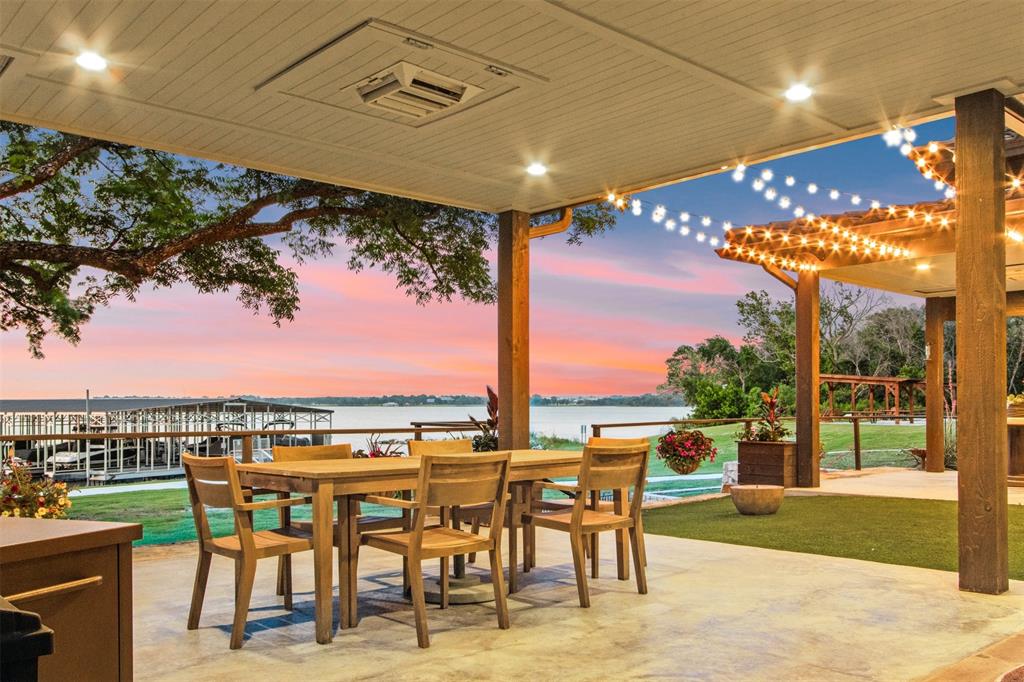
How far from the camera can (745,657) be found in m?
3.72

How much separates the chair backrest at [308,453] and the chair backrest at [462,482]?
1.25 metres

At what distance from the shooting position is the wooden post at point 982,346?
16.1 ft

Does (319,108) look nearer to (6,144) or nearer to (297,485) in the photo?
(297,485)

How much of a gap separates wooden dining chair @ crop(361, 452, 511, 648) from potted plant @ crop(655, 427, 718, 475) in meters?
5.96

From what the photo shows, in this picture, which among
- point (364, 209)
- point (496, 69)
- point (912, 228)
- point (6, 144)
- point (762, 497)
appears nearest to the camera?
point (496, 69)

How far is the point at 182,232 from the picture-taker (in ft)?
44.6

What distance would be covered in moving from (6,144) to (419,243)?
6513 mm

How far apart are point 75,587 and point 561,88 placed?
3.95 metres

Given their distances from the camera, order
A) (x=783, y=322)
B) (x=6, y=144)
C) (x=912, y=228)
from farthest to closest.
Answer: (x=783, y=322)
(x=6, y=144)
(x=912, y=228)

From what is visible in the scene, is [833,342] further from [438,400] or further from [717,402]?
[438,400]

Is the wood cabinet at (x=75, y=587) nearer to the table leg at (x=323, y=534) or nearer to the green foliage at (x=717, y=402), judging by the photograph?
the table leg at (x=323, y=534)

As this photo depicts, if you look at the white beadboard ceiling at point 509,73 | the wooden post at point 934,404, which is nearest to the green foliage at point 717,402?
the wooden post at point 934,404

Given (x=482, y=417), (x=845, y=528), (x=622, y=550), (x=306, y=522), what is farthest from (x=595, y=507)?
(x=482, y=417)

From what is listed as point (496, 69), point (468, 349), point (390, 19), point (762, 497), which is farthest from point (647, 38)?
point (468, 349)
